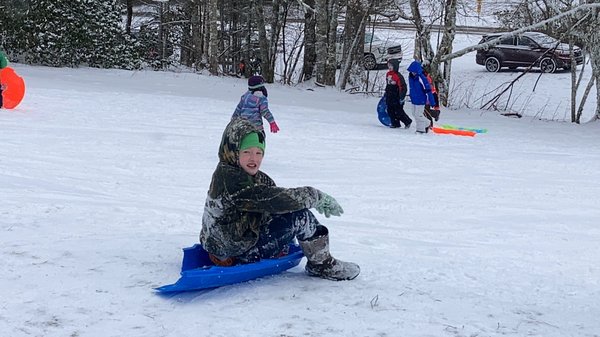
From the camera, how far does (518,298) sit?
4203mm

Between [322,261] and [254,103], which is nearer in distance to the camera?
[322,261]

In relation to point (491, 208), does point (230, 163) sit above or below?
above

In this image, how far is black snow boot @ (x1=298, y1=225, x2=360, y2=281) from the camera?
429 centimetres

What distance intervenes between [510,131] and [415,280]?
35.6 ft

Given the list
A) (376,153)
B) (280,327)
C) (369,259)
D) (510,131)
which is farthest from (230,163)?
(510,131)

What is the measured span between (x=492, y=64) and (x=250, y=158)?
26.7 metres

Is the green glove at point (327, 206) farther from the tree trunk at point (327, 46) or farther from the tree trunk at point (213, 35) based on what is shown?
the tree trunk at point (213, 35)

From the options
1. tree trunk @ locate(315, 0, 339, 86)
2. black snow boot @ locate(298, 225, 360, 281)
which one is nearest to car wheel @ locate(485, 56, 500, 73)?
tree trunk @ locate(315, 0, 339, 86)

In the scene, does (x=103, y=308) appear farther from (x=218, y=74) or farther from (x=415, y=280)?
(x=218, y=74)

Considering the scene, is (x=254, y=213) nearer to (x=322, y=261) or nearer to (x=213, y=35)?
(x=322, y=261)

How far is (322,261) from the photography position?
14.1 ft

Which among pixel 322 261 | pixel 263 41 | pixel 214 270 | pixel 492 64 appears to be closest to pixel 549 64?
pixel 492 64

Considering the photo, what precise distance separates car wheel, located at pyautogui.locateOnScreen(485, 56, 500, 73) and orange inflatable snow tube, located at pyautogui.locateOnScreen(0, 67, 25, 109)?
21215 mm

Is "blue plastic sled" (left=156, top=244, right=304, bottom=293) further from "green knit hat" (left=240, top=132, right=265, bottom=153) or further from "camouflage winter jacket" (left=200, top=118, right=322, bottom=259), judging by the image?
"green knit hat" (left=240, top=132, right=265, bottom=153)
